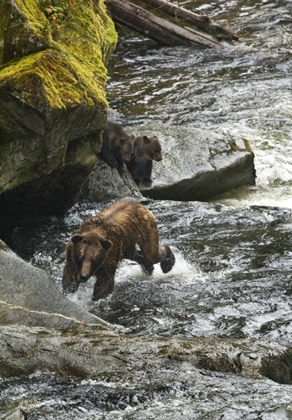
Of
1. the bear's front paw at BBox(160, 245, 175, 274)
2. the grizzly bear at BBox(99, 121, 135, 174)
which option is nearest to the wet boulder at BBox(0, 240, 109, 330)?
the bear's front paw at BBox(160, 245, 175, 274)

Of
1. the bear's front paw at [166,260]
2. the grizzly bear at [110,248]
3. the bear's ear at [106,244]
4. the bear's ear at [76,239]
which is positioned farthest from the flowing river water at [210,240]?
the bear's ear at [76,239]

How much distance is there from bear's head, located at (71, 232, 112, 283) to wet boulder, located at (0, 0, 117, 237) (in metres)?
0.93

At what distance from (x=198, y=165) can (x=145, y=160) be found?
93cm

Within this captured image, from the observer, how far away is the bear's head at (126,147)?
40.8 feet

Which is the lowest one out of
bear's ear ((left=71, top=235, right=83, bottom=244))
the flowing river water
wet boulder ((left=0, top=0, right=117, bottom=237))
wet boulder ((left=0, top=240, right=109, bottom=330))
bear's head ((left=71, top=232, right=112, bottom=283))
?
the flowing river water

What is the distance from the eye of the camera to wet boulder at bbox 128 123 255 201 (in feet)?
41.3

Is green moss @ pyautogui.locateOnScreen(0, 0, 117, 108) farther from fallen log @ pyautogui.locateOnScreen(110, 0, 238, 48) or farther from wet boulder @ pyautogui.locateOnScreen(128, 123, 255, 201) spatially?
fallen log @ pyautogui.locateOnScreen(110, 0, 238, 48)

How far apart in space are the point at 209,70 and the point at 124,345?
1269 cm

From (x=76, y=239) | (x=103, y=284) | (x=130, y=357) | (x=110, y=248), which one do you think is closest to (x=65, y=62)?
(x=76, y=239)

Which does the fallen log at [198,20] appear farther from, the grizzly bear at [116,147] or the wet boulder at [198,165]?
the grizzly bear at [116,147]

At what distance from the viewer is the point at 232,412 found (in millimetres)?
6016

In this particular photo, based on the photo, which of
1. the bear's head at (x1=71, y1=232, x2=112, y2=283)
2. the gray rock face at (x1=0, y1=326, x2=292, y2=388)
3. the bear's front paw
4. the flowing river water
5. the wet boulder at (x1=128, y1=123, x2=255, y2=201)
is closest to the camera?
the flowing river water

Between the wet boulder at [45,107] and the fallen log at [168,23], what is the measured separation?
8.16 metres

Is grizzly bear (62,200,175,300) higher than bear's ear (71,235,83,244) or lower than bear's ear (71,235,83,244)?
lower
